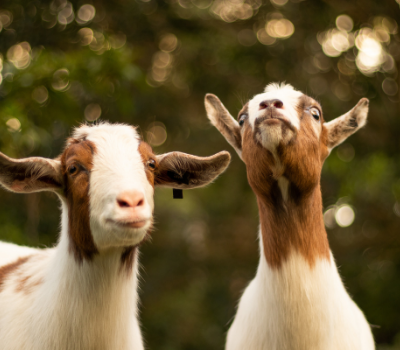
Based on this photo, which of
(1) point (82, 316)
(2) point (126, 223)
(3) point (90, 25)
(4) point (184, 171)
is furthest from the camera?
(3) point (90, 25)

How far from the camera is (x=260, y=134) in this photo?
353 centimetres

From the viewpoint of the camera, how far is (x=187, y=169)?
3824 mm

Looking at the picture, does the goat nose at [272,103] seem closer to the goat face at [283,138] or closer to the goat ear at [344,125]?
the goat face at [283,138]

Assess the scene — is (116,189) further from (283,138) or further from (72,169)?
(283,138)

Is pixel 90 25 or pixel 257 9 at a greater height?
pixel 257 9

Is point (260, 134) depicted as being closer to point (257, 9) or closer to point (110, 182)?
point (110, 182)

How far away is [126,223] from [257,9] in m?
7.48

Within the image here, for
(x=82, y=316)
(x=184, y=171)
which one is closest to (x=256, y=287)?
(x=184, y=171)


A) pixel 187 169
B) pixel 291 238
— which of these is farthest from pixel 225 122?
pixel 291 238

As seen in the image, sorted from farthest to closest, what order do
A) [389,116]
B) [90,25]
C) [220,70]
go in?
[220,70], [389,116], [90,25]

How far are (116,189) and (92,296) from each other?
91 cm

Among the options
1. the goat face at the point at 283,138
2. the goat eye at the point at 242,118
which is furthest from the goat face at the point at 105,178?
the goat eye at the point at 242,118

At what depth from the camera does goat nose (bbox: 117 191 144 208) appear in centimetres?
298

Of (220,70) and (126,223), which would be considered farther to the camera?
(220,70)
